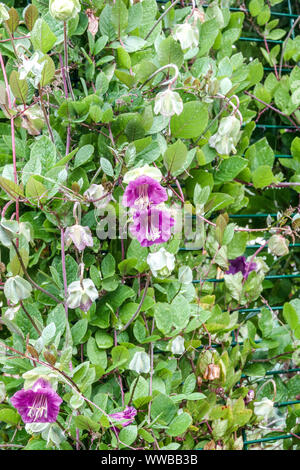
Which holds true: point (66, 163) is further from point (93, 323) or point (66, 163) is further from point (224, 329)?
point (224, 329)

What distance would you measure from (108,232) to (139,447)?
1.45 ft

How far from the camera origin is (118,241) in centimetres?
103

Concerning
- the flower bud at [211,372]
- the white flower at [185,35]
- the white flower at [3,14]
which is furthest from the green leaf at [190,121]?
the flower bud at [211,372]

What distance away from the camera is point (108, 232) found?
100 cm

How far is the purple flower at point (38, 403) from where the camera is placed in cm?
77

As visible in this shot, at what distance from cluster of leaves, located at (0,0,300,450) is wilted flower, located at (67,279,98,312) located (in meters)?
0.04

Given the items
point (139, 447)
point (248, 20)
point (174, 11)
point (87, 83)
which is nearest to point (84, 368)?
point (139, 447)

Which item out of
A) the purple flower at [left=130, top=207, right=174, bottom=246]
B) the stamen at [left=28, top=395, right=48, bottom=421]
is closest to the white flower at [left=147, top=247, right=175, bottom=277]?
the purple flower at [left=130, top=207, right=174, bottom=246]

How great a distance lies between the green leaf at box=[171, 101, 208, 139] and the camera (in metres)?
1.05

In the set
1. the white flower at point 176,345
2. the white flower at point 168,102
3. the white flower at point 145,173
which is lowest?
the white flower at point 176,345

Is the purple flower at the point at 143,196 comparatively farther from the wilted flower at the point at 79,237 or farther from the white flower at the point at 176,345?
the white flower at the point at 176,345

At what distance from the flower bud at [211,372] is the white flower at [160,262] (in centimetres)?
33

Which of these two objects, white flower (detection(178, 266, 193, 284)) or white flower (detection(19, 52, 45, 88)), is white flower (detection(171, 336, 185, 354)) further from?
white flower (detection(19, 52, 45, 88))

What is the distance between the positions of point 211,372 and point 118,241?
0.38 m
